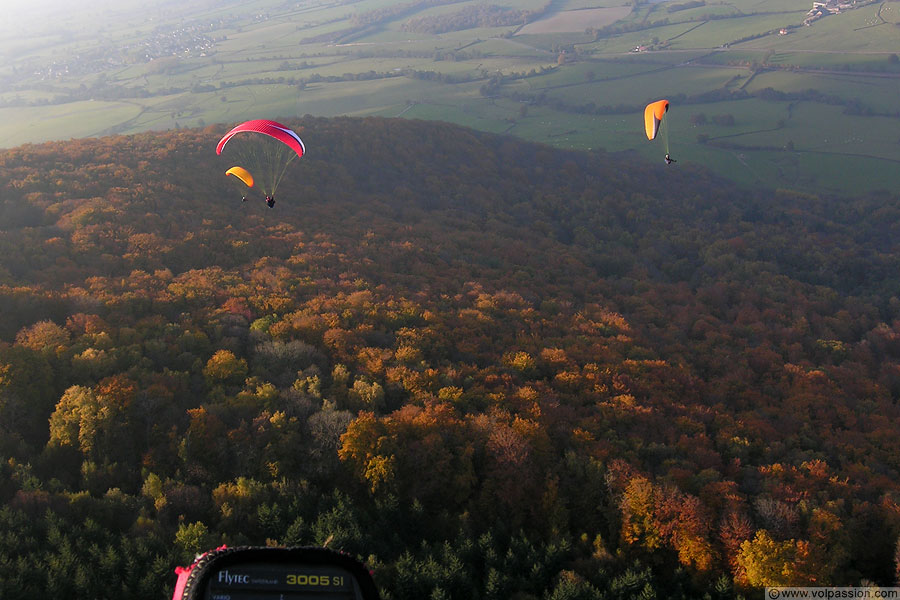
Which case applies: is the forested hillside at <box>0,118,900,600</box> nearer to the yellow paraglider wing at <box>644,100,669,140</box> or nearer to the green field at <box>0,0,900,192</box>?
the yellow paraglider wing at <box>644,100,669,140</box>

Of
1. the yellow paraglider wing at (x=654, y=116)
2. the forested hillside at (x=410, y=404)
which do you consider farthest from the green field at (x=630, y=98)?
the yellow paraglider wing at (x=654, y=116)

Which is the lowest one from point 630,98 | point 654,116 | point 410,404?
point 410,404

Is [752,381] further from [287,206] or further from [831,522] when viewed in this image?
[287,206]

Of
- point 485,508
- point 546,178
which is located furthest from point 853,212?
point 485,508

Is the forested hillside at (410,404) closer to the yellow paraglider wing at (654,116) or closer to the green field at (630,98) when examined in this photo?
the yellow paraglider wing at (654,116)

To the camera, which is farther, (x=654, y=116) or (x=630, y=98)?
(x=630, y=98)

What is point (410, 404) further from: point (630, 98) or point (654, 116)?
point (630, 98)

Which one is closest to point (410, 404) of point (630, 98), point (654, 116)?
point (654, 116)

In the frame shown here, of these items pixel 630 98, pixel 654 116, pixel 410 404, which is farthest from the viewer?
pixel 630 98
